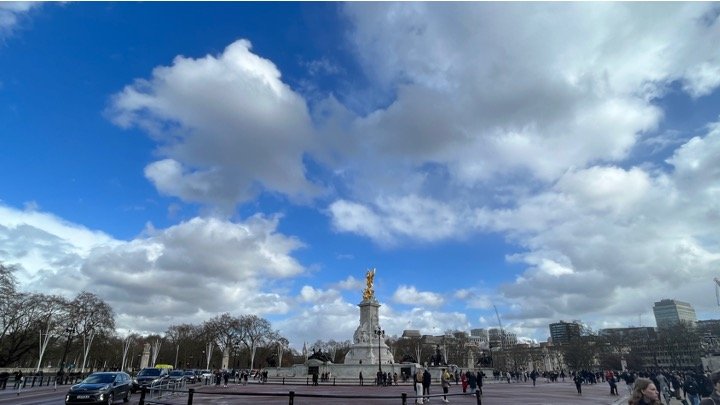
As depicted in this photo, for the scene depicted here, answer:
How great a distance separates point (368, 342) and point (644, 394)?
5493 cm

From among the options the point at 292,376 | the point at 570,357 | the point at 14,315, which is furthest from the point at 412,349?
the point at 14,315

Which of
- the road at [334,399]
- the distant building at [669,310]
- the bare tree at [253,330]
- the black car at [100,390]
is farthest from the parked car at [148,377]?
the distant building at [669,310]

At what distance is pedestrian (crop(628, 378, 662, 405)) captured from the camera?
18.1 ft

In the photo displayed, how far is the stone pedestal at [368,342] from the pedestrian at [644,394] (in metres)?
51.7

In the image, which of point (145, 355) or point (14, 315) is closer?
point (14, 315)

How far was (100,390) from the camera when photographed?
59.6 feet

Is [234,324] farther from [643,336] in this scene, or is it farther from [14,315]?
[643,336]

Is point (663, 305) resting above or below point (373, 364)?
above

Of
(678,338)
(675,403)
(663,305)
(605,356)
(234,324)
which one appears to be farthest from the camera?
(663,305)

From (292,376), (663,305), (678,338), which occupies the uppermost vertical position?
(663,305)

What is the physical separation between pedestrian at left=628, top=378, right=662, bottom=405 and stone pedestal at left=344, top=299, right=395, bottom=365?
51676 millimetres

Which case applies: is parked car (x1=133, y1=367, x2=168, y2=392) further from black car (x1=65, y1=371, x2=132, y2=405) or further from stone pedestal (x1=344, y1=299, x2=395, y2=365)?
stone pedestal (x1=344, y1=299, x2=395, y2=365)

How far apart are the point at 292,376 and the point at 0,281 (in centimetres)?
3834

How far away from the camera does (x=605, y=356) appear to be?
384ft
